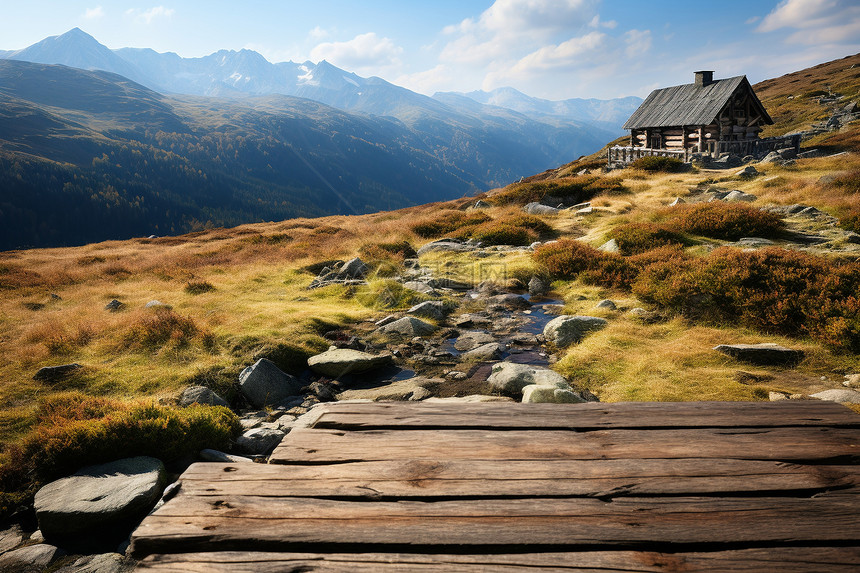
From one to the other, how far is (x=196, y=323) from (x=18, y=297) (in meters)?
11.3

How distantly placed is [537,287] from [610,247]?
367cm

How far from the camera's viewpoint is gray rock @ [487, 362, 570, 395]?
24.0 ft

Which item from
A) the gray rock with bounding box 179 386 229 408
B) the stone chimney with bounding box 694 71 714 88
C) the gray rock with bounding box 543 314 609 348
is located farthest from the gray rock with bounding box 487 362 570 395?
the stone chimney with bounding box 694 71 714 88

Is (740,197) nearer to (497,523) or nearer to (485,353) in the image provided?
(485,353)

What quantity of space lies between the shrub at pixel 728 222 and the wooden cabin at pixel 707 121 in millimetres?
21771

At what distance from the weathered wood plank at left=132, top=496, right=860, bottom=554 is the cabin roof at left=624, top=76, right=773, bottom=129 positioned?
40.4 metres

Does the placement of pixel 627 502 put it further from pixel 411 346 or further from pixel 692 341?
pixel 411 346

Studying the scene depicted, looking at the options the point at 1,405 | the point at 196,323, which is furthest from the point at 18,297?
the point at 1,405

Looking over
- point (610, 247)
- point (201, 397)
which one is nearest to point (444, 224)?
point (610, 247)

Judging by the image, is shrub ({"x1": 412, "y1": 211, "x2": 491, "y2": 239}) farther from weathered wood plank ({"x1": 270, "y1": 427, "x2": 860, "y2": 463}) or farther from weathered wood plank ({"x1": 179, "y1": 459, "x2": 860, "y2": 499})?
weathered wood plank ({"x1": 179, "y1": 459, "x2": 860, "y2": 499})

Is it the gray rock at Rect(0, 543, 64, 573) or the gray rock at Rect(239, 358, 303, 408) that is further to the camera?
the gray rock at Rect(239, 358, 303, 408)

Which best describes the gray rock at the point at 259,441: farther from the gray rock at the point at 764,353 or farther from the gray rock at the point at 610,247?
the gray rock at the point at 610,247

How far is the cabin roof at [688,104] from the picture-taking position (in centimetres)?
3484

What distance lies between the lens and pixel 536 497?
2.66 metres
